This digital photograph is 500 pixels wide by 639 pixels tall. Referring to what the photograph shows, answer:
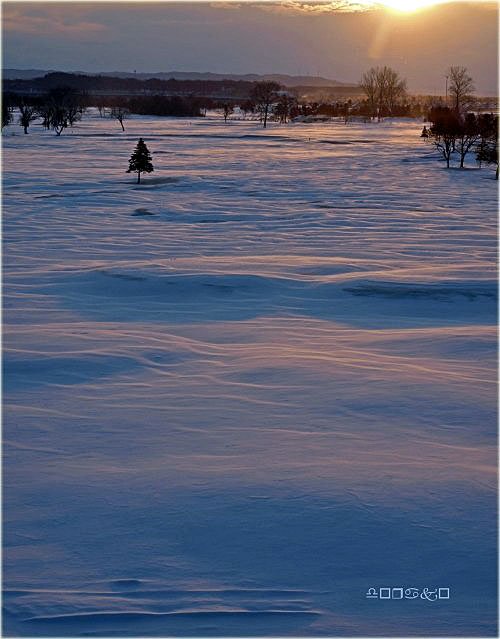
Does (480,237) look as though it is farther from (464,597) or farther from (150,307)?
(464,597)

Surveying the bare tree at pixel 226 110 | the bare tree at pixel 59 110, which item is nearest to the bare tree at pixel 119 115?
the bare tree at pixel 59 110

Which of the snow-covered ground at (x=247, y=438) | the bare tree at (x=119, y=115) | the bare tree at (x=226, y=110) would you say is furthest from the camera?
the bare tree at (x=226, y=110)

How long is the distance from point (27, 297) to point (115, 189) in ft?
57.2

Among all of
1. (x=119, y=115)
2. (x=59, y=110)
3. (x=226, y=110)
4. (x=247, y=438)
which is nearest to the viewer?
(x=247, y=438)

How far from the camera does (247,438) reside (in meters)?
6.85

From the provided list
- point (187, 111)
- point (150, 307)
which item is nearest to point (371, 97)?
point (187, 111)

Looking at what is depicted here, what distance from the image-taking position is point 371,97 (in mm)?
122062

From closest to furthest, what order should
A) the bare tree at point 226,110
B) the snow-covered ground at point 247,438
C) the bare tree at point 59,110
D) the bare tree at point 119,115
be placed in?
the snow-covered ground at point 247,438 < the bare tree at point 59,110 < the bare tree at point 119,115 < the bare tree at point 226,110

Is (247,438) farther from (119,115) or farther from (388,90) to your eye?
(388,90)

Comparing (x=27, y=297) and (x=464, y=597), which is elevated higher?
(x=27, y=297)

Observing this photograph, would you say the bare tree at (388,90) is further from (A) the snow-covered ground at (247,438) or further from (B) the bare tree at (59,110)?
(A) the snow-covered ground at (247,438)

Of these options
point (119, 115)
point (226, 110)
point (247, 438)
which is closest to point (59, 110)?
point (119, 115)

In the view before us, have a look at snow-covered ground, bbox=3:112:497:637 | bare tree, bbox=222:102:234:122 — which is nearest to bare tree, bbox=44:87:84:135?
bare tree, bbox=222:102:234:122

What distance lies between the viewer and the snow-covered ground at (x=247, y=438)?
4516 mm
